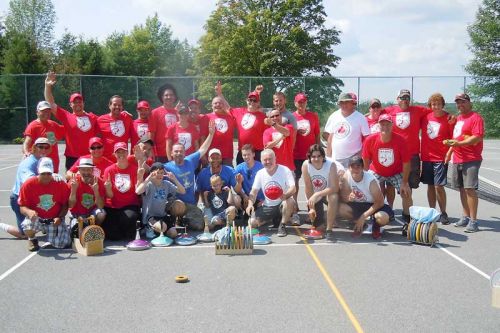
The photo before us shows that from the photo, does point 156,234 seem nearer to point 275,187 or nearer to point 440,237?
point 275,187

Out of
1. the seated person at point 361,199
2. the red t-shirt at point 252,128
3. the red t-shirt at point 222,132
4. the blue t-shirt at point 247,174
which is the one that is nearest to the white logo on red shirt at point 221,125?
the red t-shirt at point 222,132

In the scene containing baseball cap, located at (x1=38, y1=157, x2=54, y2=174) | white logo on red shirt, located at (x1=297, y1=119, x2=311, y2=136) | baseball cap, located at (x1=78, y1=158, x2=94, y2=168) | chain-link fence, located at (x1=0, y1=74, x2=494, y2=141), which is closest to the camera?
baseball cap, located at (x1=38, y1=157, x2=54, y2=174)

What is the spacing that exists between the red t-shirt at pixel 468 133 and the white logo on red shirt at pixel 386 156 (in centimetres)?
110

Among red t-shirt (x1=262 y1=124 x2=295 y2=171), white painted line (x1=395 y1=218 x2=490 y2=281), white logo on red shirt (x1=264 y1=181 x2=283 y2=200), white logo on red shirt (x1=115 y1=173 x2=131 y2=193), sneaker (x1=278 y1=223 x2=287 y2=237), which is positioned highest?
red t-shirt (x1=262 y1=124 x2=295 y2=171)

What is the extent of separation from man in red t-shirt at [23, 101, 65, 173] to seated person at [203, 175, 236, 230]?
7.95 ft

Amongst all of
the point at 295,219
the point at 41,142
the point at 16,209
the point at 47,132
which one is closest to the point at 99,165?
the point at 41,142

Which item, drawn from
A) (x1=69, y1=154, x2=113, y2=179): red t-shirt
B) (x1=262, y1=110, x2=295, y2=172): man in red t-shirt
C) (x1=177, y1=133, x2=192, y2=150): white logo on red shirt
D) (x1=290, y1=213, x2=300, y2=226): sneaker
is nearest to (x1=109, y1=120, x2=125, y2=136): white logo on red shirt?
(x1=69, y1=154, x2=113, y2=179): red t-shirt

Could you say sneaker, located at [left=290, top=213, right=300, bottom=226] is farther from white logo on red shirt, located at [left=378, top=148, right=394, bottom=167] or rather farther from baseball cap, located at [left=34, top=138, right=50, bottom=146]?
baseball cap, located at [left=34, top=138, right=50, bottom=146]

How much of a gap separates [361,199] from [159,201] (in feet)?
9.57

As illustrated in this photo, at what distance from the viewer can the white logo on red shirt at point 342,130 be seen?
7383 mm

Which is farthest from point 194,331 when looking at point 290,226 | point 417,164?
point 417,164

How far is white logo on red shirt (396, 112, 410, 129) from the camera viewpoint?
25.1ft

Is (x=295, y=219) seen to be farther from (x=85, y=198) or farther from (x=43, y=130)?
(x=43, y=130)

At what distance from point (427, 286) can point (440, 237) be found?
87.1 inches
